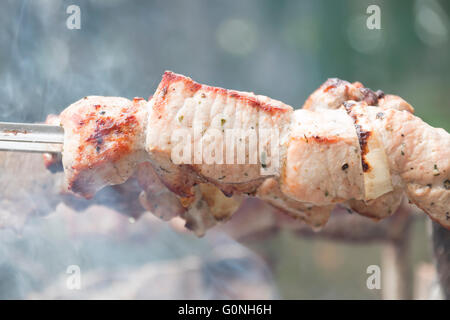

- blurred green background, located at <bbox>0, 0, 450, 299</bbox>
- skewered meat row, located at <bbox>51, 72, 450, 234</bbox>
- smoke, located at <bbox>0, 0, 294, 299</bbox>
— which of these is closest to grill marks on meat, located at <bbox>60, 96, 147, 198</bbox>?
skewered meat row, located at <bbox>51, 72, 450, 234</bbox>

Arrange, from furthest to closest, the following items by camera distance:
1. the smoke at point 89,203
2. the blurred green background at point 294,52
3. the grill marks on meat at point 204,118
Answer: the blurred green background at point 294,52 → the smoke at point 89,203 → the grill marks on meat at point 204,118

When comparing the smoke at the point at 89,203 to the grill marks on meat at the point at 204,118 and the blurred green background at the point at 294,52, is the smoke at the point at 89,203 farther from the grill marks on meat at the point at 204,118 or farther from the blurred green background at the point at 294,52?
the grill marks on meat at the point at 204,118

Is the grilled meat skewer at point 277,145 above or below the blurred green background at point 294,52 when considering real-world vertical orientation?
below

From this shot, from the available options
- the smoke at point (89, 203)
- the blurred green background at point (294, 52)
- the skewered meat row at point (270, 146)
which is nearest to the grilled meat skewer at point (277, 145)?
the skewered meat row at point (270, 146)

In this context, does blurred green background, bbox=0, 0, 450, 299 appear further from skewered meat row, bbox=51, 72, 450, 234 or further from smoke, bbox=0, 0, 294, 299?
skewered meat row, bbox=51, 72, 450, 234

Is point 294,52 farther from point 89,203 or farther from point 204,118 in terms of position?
point 204,118
